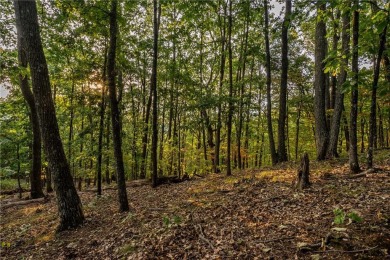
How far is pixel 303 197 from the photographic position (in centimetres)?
597

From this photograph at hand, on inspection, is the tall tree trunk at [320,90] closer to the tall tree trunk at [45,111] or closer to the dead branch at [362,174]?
the dead branch at [362,174]

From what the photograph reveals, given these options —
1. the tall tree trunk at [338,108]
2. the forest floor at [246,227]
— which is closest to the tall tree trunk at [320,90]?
the tall tree trunk at [338,108]

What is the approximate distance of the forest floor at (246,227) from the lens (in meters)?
3.82

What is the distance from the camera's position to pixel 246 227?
492 centimetres

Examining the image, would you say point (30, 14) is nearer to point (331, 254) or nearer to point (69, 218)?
point (69, 218)

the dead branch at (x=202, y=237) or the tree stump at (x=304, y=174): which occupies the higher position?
the tree stump at (x=304, y=174)

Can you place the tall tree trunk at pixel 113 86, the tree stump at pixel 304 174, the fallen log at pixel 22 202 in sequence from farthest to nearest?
the fallen log at pixel 22 202
the tall tree trunk at pixel 113 86
the tree stump at pixel 304 174

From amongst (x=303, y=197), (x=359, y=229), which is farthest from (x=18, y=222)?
(x=359, y=229)

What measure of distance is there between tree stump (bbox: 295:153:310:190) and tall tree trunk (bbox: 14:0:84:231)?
6.61 m

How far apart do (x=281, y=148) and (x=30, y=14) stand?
38.5 ft

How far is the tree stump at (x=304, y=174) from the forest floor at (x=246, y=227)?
222 millimetres

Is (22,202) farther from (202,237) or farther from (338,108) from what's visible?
(338,108)

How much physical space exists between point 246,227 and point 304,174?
2.83 meters

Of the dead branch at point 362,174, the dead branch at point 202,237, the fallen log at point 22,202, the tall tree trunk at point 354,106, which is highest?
the tall tree trunk at point 354,106
